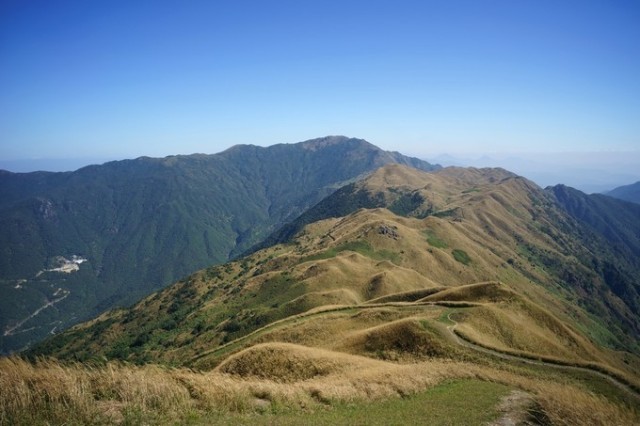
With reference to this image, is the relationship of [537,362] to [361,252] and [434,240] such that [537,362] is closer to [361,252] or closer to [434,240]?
[361,252]

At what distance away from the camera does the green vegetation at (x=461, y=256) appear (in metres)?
163

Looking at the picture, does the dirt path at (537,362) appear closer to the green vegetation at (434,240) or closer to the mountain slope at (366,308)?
the mountain slope at (366,308)

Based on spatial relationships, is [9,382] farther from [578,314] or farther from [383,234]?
[578,314]

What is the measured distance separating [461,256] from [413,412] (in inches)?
6085

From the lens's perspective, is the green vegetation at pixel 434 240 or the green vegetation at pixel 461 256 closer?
the green vegetation at pixel 461 256

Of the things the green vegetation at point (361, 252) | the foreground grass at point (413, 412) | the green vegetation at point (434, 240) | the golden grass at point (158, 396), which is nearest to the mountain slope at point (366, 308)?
the green vegetation at point (361, 252)

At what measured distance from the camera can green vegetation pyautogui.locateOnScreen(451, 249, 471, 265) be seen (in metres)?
163

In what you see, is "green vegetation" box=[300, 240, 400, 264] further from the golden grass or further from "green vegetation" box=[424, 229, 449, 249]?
the golden grass

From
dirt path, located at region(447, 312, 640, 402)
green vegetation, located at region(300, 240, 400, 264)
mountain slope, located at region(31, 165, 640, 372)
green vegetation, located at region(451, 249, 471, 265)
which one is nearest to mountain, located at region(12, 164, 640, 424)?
dirt path, located at region(447, 312, 640, 402)

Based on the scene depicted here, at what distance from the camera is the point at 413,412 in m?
22.1

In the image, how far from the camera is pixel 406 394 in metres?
26.5

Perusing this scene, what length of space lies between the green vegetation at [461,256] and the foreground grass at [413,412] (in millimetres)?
141475

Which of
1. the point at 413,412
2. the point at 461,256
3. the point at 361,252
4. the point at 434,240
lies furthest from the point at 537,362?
the point at 434,240

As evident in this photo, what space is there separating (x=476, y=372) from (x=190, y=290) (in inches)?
6578
